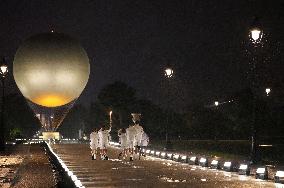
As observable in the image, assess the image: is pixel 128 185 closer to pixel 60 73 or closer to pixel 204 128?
pixel 60 73

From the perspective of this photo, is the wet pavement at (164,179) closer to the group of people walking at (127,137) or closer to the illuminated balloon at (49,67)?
the group of people walking at (127,137)

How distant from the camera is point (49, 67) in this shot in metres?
47.0

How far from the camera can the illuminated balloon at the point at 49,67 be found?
4712 cm

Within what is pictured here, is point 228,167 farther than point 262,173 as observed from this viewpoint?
Yes

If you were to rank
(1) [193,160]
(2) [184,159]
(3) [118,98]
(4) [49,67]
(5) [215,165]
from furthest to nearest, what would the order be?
(3) [118,98]
(4) [49,67]
(2) [184,159]
(1) [193,160]
(5) [215,165]

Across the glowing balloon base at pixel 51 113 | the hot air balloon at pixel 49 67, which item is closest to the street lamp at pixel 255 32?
the hot air balloon at pixel 49 67

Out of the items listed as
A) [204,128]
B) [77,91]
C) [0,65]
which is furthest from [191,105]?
[0,65]

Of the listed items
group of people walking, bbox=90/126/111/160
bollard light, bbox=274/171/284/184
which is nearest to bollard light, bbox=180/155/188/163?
Answer: group of people walking, bbox=90/126/111/160

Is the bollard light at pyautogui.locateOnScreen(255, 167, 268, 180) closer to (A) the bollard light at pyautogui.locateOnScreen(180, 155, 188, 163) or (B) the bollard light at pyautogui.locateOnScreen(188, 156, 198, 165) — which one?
(B) the bollard light at pyautogui.locateOnScreen(188, 156, 198, 165)

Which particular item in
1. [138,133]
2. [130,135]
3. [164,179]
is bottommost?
[164,179]

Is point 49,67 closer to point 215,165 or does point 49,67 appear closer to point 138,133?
point 138,133

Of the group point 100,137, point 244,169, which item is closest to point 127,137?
point 100,137

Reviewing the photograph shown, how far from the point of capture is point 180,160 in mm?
36375

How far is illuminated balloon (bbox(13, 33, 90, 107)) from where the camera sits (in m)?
47.1
